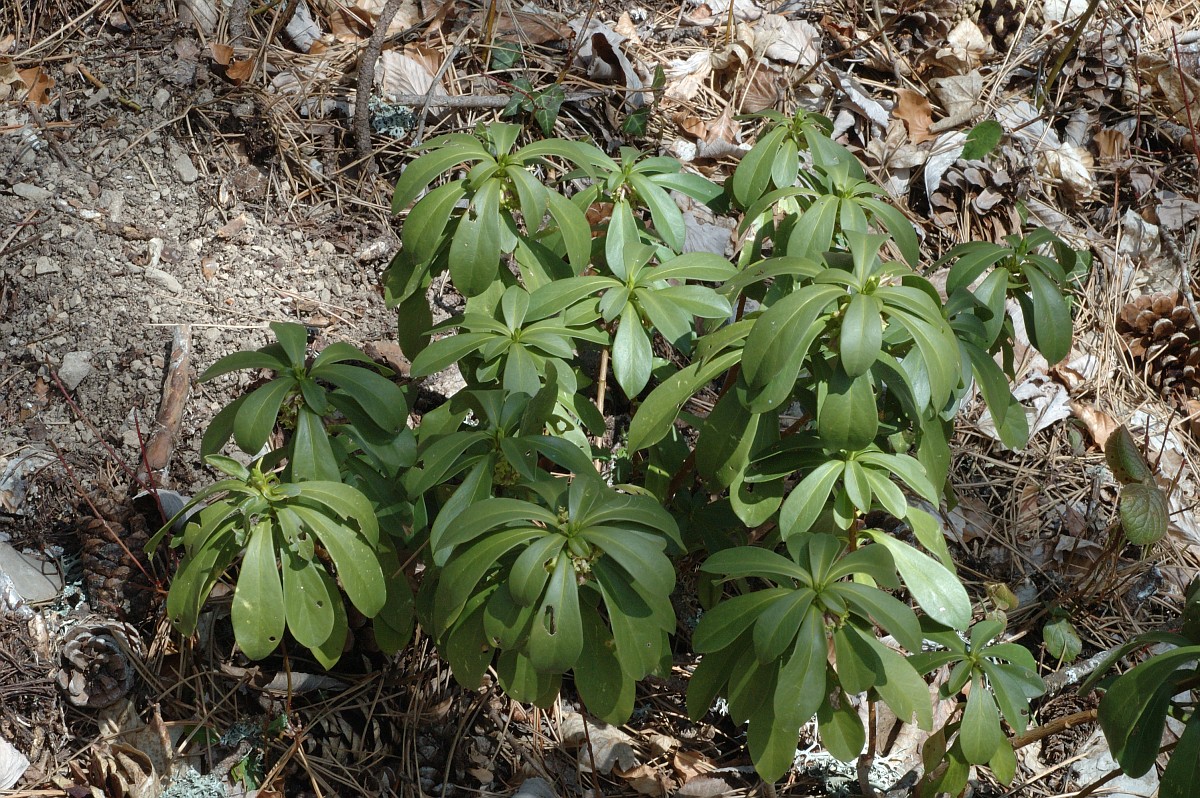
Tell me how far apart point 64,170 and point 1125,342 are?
348 centimetres

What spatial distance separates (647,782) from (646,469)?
2.44 ft

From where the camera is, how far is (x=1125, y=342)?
10.1 feet

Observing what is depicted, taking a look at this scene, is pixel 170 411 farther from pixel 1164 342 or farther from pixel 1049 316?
pixel 1164 342

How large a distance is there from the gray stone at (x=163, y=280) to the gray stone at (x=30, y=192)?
40 centimetres

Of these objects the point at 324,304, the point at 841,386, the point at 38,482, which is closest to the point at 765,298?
the point at 841,386

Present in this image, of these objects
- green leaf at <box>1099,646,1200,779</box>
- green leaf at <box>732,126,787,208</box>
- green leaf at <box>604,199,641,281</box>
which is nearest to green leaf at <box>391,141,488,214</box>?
green leaf at <box>604,199,641,281</box>

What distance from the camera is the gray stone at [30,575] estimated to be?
2.07m

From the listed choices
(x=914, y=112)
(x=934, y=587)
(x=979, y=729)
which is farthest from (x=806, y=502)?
(x=914, y=112)

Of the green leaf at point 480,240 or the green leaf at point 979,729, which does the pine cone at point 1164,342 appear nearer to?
the green leaf at point 979,729

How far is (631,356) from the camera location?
1.64 metres

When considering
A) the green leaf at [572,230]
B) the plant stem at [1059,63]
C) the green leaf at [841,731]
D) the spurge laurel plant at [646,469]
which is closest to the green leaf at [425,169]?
the spurge laurel plant at [646,469]

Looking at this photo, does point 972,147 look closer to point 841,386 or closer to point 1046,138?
point 1046,138

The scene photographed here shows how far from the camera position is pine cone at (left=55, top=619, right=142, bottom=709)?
1960 mm

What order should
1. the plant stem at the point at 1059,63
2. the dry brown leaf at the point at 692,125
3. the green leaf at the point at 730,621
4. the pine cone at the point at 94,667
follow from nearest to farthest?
the green leaf at the point at 730,621
the pine cone at the point at 94,667
the dry brown leaf at the point at 692,125
the plant stem at the point at 1059,63
